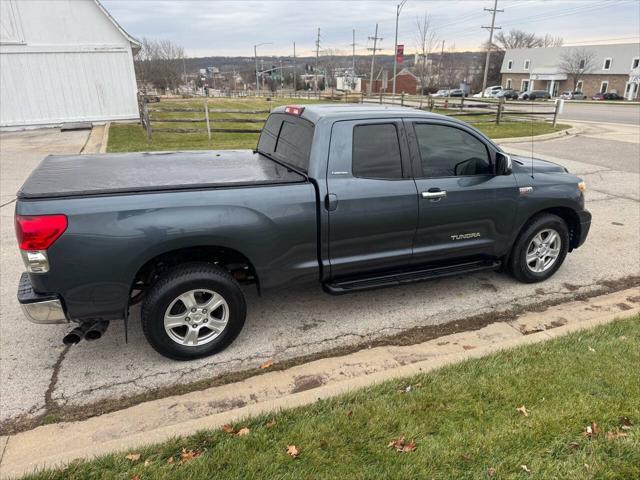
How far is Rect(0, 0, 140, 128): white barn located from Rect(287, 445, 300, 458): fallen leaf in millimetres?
20777

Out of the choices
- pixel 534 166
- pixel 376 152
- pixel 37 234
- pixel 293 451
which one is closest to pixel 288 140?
pixel 376 152

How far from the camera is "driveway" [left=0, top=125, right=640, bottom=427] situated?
3289mm

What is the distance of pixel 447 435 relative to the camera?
→ 2.65m

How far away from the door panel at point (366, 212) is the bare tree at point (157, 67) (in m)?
44.9

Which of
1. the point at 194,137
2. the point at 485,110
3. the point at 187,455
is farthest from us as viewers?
the point at 485,110

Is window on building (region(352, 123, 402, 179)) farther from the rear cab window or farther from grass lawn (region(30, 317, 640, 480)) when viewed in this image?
grass lawn (region(30, 317, 640, 480))

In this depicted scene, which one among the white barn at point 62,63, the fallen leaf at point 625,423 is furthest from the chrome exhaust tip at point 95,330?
the white barn at point 62,63

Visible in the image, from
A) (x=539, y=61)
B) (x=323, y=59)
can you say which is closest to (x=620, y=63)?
(x=539, y=61)

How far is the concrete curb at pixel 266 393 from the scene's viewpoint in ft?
8.68

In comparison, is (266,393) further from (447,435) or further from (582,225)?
(582,225)

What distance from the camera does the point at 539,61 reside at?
7494 cm

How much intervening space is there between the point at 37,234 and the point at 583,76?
268 ft

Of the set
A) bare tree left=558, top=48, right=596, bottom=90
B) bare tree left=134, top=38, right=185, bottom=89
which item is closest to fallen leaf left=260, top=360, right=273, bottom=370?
bare tree left=134, top=38, right=185, bottom=89

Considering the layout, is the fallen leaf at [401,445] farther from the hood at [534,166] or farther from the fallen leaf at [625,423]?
the hood at [534,166]
